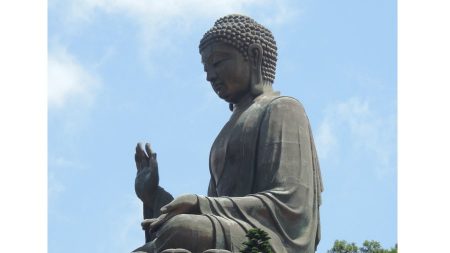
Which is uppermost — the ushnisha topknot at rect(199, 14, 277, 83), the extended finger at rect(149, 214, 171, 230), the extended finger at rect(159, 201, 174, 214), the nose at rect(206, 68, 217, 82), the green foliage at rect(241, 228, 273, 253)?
the ushnisha topknot at rect(199, 14, 277, 83)

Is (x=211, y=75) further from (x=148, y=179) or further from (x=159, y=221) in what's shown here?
(x=159, y=221)

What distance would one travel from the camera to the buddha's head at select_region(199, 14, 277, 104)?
59.8 feet

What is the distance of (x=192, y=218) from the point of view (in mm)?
16141

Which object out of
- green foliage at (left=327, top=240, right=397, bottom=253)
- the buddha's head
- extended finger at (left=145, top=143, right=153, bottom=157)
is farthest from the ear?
green foliage at (left=327, top=240, right=397, bottom=253)

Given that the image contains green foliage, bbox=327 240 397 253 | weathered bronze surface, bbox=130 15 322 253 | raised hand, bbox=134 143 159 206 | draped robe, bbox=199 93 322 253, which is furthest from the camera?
green foliage, bbox=327 240 397 253

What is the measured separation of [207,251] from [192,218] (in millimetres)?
538

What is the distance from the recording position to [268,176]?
17344 millimetres

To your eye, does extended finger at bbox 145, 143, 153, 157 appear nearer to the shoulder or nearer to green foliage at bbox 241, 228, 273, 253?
the shoulder

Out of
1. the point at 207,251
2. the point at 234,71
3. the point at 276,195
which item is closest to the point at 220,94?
the point at 234,71

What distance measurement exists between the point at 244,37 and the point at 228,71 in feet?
1.46

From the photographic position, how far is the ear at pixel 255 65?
18.3 m

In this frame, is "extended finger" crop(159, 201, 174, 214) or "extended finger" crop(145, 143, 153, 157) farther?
"extended finger" crop(145, 143, 153, 157)

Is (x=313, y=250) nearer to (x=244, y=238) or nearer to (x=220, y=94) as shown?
(x=244, y=238)

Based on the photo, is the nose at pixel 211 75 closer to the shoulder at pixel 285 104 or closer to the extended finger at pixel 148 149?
the shoulder at pixel 285 104
